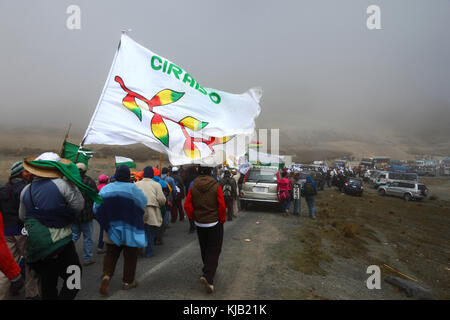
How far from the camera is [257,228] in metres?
7.69

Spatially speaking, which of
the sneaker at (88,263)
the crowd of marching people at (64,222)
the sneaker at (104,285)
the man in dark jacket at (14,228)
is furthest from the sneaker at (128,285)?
the sneaker at (88,263)

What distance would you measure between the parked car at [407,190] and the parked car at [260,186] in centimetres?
1710

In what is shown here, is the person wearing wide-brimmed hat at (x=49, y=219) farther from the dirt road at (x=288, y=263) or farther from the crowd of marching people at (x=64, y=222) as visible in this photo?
the dirt road at (x=288, y=263)

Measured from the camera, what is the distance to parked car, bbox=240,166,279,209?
9984 mm

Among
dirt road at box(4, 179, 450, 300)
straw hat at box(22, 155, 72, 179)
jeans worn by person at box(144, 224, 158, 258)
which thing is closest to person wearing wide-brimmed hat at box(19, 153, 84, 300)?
straw hat at box(22, 155, 72, 179)

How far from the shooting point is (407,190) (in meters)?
21.8

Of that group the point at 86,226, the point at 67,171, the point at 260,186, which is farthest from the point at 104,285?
the point at 260,186

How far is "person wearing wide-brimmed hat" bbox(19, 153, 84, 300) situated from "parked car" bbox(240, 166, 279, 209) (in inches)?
305

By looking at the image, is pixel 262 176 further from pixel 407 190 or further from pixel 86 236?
pixel 407 190

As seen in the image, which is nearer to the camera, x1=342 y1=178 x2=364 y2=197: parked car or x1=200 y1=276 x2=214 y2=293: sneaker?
x1=200 y1=276 x2=214 y2=293: sneaker

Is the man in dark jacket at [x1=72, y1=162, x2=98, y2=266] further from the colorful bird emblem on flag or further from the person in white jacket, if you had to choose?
the colorful bird emblem on flag

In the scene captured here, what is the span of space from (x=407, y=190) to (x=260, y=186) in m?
18.2

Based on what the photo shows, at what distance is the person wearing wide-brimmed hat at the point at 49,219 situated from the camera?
9.02 feet

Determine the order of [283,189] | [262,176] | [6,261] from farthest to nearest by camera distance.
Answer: [262,176]
[283,189]
[6,261]
